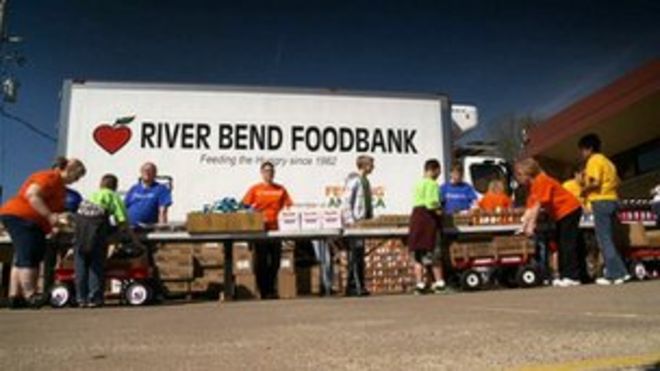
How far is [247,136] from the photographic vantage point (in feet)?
39.4

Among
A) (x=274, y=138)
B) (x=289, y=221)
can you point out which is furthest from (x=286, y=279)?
(x=274, y=138)

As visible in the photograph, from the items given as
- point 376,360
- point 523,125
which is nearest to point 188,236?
point 376,360

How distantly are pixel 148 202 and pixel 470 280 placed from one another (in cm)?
440

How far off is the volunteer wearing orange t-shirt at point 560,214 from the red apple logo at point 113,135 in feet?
20.2

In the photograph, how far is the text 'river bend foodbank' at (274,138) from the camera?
11.8 m

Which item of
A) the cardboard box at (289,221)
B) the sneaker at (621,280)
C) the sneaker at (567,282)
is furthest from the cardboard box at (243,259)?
the sneaker at (621,280)

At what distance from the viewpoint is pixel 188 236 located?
9.02 metres

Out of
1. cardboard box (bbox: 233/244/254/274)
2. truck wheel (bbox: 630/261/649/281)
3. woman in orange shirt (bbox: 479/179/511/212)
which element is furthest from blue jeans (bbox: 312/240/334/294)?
truck wheel (bbox: 630/261/649/281)

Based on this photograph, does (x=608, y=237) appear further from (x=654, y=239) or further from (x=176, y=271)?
(x=176, y=271)

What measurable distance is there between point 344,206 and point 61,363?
22.8 ft

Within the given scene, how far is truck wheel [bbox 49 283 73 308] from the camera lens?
8.36 m

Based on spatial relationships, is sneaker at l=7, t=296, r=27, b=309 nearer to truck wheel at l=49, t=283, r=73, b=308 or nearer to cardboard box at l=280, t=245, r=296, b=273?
truck wheel at l=49, t=283, r=73, b=308

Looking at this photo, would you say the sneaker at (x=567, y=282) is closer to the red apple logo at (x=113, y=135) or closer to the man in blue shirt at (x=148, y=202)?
the man in blue shirt at (x=148, y=202)

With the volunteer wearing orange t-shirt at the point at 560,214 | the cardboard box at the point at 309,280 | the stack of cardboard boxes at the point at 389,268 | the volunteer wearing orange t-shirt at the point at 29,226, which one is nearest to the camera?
the volunteer wearing orange t-shirt at the point at 29,226
